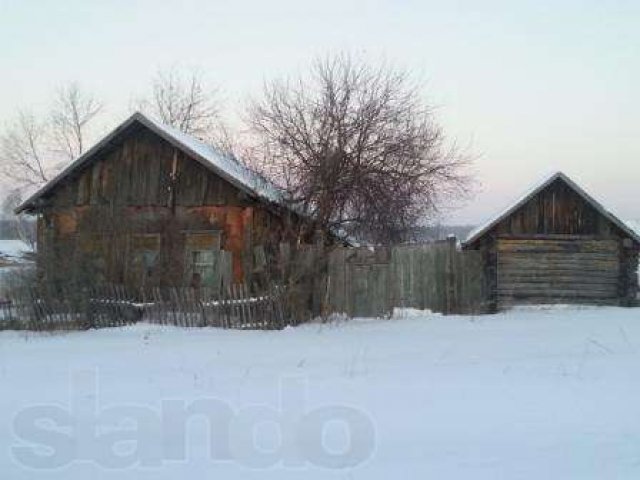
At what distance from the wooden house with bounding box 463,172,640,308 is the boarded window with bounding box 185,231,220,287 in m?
7.34

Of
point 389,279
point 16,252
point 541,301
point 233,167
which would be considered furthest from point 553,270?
point 16,252

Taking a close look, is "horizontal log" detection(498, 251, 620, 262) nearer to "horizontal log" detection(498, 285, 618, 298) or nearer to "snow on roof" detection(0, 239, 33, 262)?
"horizontal log" detection(498, 285, 618, 298)

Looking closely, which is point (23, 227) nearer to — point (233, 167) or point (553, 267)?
point (233, 167)

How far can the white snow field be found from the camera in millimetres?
5207

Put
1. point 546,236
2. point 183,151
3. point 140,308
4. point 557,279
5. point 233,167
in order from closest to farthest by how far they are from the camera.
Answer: point 140,308
point 183,151
point 546,236
point 557,279
point 233,167

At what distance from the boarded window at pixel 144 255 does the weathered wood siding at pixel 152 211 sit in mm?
27

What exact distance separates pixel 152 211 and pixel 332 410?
13242mm

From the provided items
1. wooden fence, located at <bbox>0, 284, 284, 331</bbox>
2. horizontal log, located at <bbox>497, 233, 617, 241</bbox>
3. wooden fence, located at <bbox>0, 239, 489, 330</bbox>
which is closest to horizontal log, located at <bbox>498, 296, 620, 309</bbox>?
horizontal log, located at <bbox>497, 233, 617, 241</bbox>

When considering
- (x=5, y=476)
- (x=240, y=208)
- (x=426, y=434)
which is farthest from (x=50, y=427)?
(x=240, y=208)

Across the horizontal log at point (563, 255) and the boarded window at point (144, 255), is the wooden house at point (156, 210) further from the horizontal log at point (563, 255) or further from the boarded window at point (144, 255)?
the horizontal log at point (563, 255)

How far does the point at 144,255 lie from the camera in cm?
1814

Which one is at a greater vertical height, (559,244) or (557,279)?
(559,244)

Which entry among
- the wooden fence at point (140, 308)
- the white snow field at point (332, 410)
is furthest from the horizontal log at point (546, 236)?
the white snow field at point (332, 410)

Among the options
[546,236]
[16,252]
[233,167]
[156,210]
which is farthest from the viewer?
[16,252]
